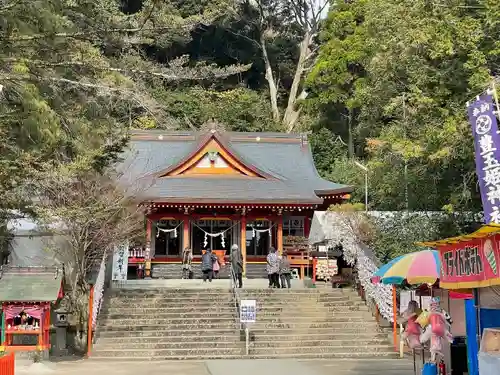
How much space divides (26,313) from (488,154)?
963 centimetres

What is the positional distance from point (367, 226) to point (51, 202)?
29.5ft

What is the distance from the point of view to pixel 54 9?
11.1m

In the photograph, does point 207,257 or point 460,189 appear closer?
point 460,189

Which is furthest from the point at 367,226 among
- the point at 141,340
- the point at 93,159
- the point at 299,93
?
the point at 299,93

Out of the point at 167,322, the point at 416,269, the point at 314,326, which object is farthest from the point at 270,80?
the point at 416,269

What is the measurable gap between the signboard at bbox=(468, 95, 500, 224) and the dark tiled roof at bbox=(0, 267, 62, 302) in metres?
8.78

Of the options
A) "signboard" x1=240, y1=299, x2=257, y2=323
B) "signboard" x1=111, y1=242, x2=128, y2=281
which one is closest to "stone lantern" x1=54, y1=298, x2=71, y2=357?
"signboard" x1=240, y1=299, x2=257, y2=323

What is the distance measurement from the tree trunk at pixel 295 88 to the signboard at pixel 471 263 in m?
33.1

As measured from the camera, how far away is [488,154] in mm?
11062

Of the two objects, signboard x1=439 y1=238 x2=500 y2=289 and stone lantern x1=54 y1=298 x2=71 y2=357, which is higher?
signboard x1=439 y1=238 x2=500 y2=289

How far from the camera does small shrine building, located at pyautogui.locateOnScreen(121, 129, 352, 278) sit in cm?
2448

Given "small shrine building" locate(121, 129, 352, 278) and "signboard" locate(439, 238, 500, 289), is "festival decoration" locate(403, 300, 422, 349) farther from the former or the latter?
"small shrine building" locate(121, 129, 352, 278)

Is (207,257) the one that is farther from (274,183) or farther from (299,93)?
(299,93)

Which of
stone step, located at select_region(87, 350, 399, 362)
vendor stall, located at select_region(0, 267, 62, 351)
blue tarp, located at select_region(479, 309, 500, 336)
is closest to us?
Result: blue tarp, located at select_region(479, 309, 500, 336)
